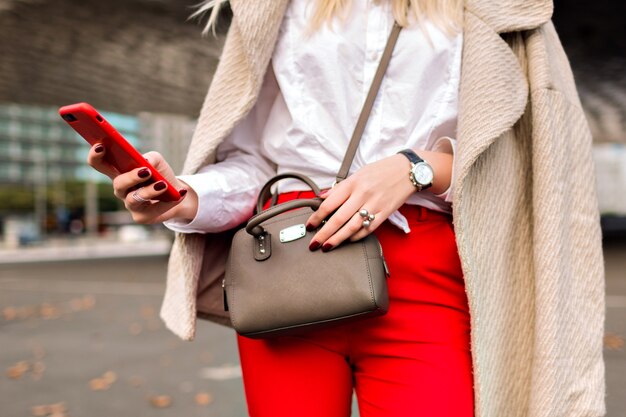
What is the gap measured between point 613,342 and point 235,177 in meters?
5.15

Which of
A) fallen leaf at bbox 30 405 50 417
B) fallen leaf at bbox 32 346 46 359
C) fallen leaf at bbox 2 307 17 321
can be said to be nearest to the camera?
fallen leaf at bbox 30 405 50 417

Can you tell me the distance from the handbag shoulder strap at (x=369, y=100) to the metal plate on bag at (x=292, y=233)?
0.13 m

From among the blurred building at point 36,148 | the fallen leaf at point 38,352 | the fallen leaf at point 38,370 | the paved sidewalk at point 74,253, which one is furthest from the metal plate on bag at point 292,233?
the blurred building at point 36,148

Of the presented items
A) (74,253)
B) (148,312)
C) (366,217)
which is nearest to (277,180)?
(366,217)

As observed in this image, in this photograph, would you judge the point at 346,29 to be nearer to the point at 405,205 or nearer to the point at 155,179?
the point at 405,205

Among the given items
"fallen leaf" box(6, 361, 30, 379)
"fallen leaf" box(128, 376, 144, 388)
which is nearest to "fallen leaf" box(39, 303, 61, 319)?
"fallen leaf" box(6, 361, 30, 379)

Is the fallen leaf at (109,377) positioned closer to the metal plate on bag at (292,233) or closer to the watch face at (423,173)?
the metal plate on bag at (292,233)

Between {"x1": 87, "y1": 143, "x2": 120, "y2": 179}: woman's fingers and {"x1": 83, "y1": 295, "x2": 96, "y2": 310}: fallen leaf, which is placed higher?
{"x1": 87, "y1": 143, "x2": 120, "y2": 179}: woman's fingers

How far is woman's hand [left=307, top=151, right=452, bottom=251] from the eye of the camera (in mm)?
1153

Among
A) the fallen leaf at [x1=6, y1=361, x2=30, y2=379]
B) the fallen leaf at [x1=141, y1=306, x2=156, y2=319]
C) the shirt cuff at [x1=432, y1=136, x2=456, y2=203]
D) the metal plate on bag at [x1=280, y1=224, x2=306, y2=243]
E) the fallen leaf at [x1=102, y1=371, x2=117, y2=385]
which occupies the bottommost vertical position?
the fallen leaf at [x1=141, y1=306, x2=156, y2=319]

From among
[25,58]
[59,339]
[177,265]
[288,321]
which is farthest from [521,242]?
[25,58]

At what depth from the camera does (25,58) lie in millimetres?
16688

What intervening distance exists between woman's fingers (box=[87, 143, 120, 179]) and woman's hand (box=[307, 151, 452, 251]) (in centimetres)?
39

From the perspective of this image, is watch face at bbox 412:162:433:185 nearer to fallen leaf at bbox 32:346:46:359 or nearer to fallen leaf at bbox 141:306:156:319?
fallen leaf at bbox 32:346:46:359
